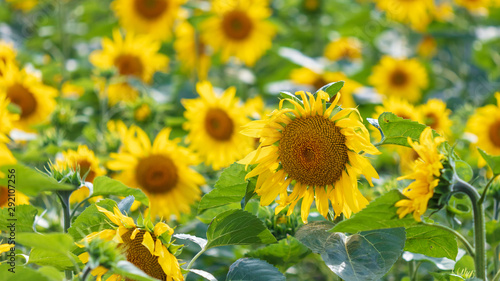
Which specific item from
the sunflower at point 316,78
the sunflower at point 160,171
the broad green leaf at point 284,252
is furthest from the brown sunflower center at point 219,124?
the broad green leaf at point 284,252

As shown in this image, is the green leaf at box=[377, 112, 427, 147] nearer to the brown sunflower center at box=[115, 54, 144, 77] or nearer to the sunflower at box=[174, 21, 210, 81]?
the brown sunflower center at box=[115, 54, 144, 77]

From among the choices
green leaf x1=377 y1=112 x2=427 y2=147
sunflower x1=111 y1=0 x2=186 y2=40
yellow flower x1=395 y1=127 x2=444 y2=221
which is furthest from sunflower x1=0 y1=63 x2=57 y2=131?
yellow flower x1=395 y1=127 x2=444 y2=221

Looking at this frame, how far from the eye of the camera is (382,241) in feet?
3.67

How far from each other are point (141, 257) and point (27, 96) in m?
1.49

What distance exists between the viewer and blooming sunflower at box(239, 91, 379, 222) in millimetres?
1175

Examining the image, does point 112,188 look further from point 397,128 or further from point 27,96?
point 27,96

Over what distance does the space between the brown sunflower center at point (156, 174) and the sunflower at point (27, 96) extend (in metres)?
0.61

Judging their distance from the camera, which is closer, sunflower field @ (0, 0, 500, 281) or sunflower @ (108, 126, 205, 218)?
sunflower field @ (0, 0, 500, 281)

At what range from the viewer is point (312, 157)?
119 cm

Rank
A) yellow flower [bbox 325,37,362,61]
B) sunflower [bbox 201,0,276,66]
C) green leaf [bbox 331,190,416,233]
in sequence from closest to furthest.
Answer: green leaf [bbox 331,190,416,233]
sunflower [bbox 201,0,276,66]
yellow flower [bbox 325,37,362,61]

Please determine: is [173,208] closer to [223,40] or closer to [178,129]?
[178,129]

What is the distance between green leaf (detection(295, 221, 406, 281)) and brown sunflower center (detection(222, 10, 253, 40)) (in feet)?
6.74

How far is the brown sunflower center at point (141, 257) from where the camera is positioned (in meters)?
1.10

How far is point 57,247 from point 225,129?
1.52m
